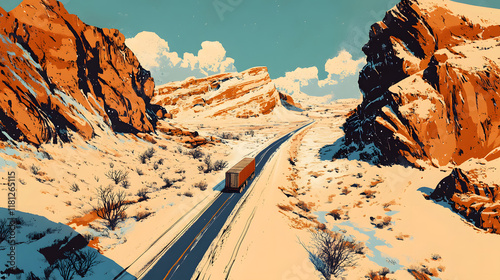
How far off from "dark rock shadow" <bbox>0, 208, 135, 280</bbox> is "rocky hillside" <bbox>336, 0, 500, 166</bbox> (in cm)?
3194

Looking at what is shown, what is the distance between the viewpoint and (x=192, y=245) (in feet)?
49.0

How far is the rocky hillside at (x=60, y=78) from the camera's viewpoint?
18766 mm

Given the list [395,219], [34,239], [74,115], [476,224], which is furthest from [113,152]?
[476,224]

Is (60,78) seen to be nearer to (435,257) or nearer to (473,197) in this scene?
(435,257)

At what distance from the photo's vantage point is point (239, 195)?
75.7 feet

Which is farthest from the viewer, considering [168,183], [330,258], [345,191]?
[345,191]

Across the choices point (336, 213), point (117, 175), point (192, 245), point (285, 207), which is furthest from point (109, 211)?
point (336, 213)

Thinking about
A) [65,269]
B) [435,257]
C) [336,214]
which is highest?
[65,269]

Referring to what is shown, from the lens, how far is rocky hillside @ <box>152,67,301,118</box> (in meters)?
99.1

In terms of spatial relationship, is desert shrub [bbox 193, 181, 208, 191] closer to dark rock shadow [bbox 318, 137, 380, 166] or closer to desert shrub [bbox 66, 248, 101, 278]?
desert shrub [bbox 66, 248, 101, 278]

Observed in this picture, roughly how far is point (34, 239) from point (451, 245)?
2933 cm

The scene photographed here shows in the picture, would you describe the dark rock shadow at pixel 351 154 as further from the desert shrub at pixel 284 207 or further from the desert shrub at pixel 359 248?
the desert shrub at pixel 284 207

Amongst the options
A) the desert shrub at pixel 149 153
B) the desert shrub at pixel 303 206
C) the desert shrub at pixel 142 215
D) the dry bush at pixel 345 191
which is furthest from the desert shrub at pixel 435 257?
the desert shrub at pixel 149 153

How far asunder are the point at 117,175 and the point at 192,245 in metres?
13.0
